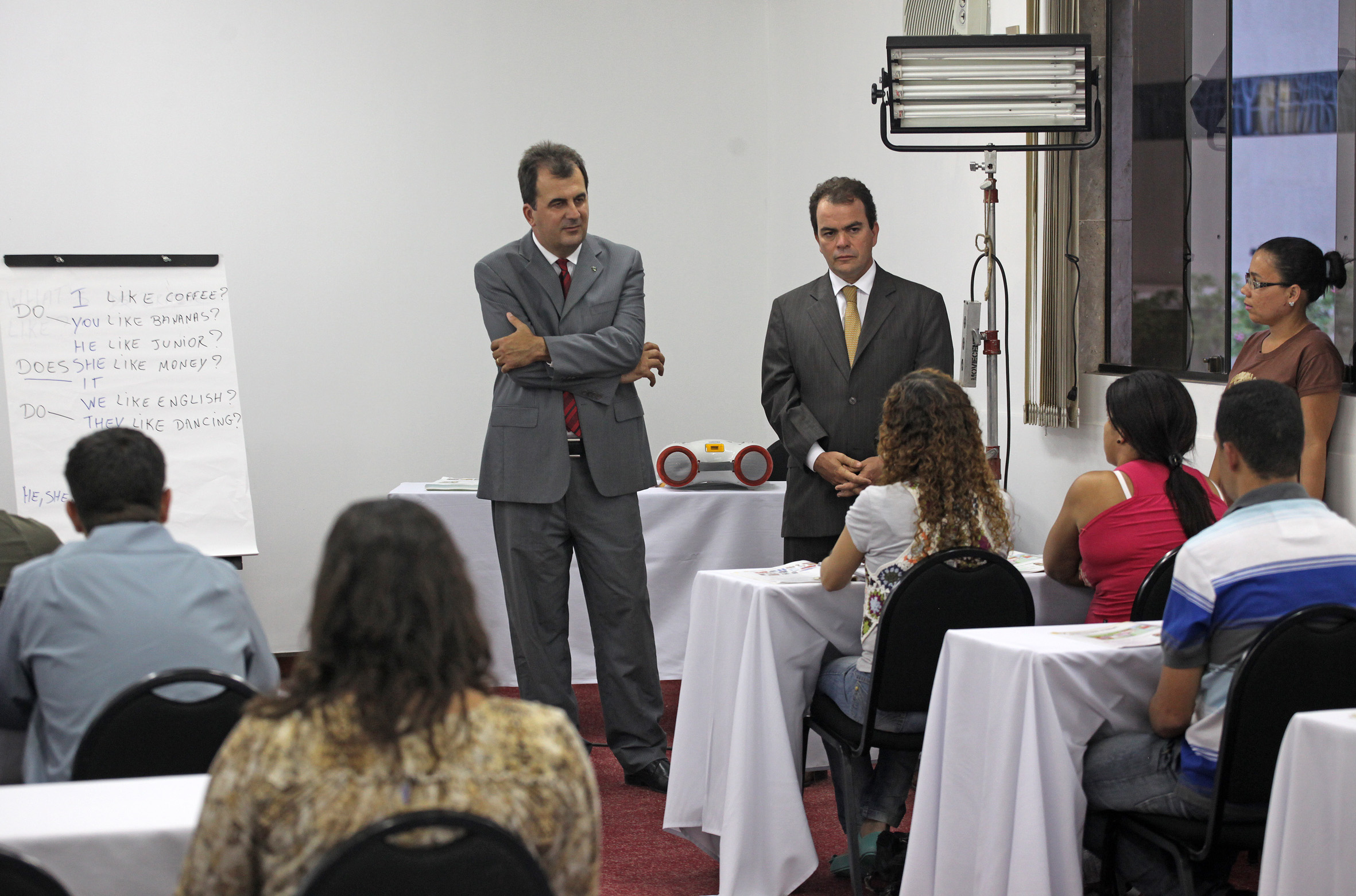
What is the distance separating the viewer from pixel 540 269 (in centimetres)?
345

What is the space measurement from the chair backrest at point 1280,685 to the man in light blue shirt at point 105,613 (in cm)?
148

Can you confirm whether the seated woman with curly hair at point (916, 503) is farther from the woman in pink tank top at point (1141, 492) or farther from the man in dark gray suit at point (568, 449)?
the man in dark gray suit at point (568, 449)

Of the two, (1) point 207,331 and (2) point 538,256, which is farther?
(1) point 207,331

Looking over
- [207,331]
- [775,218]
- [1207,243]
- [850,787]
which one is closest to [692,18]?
[775,218]

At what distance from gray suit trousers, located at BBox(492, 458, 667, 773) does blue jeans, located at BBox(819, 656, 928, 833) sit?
2.94 feet

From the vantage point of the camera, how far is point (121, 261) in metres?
4.68

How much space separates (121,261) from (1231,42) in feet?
12.8

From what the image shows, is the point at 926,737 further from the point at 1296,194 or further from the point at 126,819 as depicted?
the point at 1296,194

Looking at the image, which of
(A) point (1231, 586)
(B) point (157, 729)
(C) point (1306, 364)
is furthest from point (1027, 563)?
(B) point (157, 729)

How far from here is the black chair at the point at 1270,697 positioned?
5.79ft

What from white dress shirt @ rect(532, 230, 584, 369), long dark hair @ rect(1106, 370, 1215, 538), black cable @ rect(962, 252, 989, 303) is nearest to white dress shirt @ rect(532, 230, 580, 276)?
white dress shirt @ rect(532, 230, 584, 369)

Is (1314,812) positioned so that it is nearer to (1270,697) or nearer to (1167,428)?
(1270,697)

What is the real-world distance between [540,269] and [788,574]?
47.3 inches

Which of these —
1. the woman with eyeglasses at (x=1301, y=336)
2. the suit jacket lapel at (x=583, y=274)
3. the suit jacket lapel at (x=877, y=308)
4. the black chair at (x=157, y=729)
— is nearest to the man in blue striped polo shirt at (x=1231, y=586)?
the woman with eyeglasses at (x=1301, y=336)
